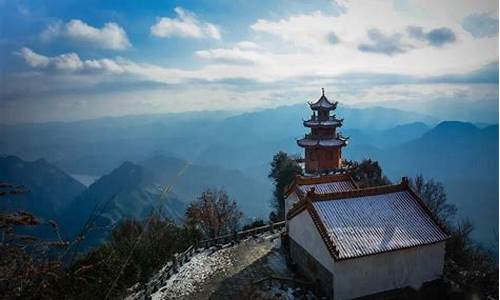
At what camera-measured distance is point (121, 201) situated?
55500mm

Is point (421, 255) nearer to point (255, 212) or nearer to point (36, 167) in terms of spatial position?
point (36, 167)

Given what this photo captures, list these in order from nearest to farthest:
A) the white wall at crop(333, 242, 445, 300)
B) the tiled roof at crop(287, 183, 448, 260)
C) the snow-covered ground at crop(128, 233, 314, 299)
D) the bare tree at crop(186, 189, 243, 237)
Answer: the white wall at crop(333, 242, 445, 300), the tiled roof at crop(287, 183, 448, 260), the snow-covered ground at crop(128, 233, 314, 299), the bare tree at crop(186, 189, 243, 237)

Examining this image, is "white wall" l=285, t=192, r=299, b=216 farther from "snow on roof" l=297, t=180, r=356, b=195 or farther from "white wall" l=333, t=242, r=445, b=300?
"white wall" l=333, t=242, r=445, b=300

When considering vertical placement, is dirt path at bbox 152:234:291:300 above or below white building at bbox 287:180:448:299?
below

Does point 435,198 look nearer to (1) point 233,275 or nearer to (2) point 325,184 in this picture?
(2) point 325,184

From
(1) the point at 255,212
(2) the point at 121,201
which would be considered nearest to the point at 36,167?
(2) the point at 121,201

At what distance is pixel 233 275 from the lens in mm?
10391

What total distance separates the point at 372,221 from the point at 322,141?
9518mm

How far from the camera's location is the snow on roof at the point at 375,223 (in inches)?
339

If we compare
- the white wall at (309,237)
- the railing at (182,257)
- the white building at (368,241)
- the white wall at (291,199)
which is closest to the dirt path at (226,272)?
the railing at (182,257)

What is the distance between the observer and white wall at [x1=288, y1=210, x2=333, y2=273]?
28.9 ft

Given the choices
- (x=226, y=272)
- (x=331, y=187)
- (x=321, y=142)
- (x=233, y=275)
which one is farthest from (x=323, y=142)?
(x=233, y=275)

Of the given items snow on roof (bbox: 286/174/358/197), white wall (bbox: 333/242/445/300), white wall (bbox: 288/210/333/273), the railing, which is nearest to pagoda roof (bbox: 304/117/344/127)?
the railing

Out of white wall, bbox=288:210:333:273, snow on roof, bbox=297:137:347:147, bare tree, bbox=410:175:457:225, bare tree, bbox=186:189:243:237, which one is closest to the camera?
white wall, bbox=288:210:333:273
